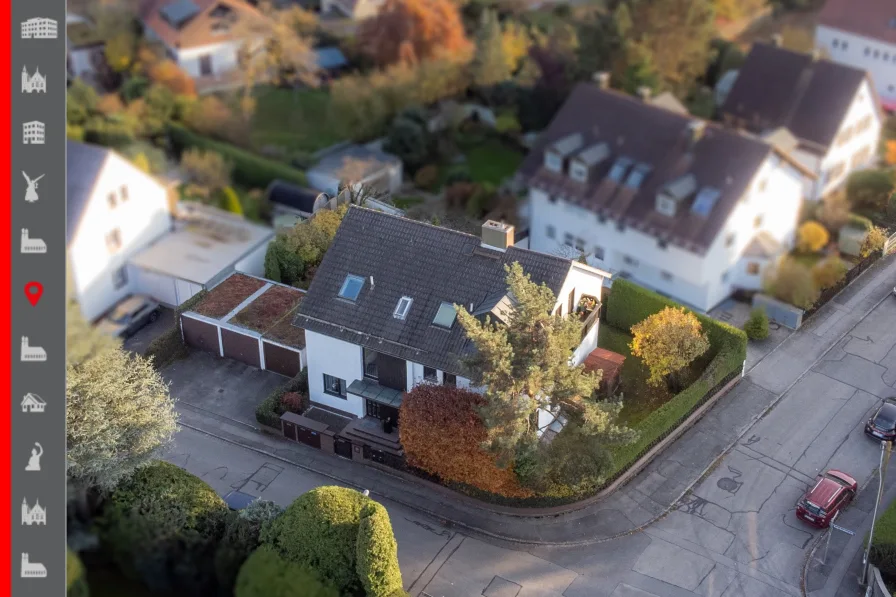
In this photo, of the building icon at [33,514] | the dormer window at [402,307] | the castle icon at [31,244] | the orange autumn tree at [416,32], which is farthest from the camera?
the orange autumn tree at [416,32]

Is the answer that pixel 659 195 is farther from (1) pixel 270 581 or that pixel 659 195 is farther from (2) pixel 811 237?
(1) pixel 270 581

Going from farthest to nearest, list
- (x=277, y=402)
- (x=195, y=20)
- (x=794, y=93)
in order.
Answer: (x=195, y=20)
(x=794, y=93)
(x=277, y=402)

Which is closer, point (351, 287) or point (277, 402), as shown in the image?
point (351, 287)

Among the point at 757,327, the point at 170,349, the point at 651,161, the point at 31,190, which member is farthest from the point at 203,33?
the point at 31,190

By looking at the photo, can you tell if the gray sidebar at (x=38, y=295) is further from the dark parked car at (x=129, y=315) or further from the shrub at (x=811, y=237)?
the shrub at (x=811, y=237)

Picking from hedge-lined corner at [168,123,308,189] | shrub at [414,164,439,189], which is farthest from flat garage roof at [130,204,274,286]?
shrub at [414,164,439,189]

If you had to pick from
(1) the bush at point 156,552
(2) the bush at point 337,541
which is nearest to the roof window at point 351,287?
(2) the bush at point 337,541
